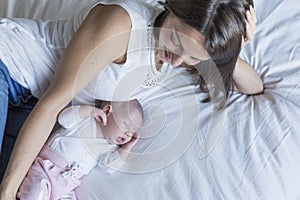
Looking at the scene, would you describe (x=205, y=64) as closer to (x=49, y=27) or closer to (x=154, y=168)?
(x=154, y=168)

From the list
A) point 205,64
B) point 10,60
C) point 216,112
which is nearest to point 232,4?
point 205,64

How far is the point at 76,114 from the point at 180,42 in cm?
28

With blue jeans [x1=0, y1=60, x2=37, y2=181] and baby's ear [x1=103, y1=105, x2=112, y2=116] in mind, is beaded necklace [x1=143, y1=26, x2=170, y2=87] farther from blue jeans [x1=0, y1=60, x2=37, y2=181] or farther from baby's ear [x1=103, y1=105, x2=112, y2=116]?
blue jeans [x1=0, y1=60, x2=37, y2=181]

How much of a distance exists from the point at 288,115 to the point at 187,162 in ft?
0.90

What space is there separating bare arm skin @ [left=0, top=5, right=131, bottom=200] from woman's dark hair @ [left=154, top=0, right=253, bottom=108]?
107 mm

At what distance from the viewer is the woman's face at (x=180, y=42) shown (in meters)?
0.99

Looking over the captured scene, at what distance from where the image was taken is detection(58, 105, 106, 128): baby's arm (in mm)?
1077

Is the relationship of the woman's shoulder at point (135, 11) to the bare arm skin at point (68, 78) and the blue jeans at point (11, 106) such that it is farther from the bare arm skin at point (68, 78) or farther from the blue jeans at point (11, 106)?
the blue jeans at point (11, 106)

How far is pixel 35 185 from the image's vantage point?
102 centimetres

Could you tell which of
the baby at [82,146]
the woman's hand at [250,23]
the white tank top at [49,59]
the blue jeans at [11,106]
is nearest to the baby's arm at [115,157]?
the baby at [82,146]

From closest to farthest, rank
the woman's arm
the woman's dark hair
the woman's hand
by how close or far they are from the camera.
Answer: the woman's dark hair < the woman's hand < the woman's arm

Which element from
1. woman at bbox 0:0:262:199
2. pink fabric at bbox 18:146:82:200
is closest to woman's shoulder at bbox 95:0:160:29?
woman at bbox 0:0:262:199

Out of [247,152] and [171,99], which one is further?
[171,99]

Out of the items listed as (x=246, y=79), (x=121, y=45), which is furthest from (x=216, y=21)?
(x=246, y=79)
